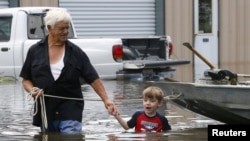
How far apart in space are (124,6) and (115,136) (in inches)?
709

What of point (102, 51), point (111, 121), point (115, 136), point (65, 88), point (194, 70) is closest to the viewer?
point (65, 88)

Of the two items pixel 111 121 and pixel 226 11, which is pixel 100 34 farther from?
pixel 111 121

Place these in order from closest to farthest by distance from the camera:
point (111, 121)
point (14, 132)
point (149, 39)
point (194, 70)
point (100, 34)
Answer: point (14, 132) < point (111, 121) < point (149, 39) < point (194, 70) < point (100, 34)

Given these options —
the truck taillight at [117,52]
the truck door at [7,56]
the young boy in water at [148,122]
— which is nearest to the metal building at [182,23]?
the truck door at [7,56]

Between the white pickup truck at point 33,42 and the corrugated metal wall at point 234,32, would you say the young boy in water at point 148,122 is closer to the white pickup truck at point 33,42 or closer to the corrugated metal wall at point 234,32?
the white pickup truck at point 33,42

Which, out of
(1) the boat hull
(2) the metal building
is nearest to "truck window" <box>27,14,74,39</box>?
(1) the boat hull

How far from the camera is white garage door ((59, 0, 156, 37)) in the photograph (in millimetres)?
25578

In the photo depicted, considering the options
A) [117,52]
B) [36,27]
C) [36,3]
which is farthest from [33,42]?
[36,3]

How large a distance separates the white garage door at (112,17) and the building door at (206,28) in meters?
1.50

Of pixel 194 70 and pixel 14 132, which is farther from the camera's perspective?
pixel 194 70

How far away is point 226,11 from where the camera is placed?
27.0 meters

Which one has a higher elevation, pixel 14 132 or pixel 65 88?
pixel 65 88

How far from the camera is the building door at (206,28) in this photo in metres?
26.8

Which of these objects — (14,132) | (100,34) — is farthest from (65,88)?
(100,34)
